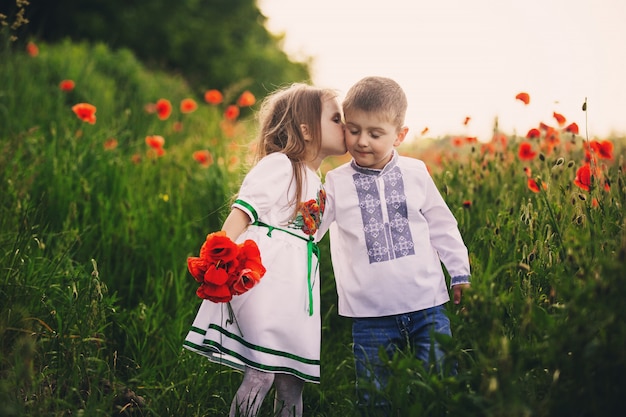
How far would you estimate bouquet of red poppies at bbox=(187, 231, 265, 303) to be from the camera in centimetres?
190

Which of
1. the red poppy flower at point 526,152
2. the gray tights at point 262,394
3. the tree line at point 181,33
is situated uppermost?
the tree line at point 181,33

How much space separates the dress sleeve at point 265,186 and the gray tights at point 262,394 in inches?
23.5

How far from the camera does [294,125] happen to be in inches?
96.9

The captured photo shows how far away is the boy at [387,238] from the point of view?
2270 mm

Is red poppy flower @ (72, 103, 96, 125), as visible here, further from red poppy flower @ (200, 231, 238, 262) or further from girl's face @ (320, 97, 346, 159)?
red poppy flower @ (200, 231, 238, 262)

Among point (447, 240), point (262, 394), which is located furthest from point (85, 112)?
point (447, 240)

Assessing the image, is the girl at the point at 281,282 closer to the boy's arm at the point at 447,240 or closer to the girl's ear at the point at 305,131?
the girl's ear at the point at 305,131

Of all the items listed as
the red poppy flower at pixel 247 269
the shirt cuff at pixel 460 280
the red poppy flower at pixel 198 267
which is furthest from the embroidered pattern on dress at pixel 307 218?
the shirt cuff at pixel 460 280

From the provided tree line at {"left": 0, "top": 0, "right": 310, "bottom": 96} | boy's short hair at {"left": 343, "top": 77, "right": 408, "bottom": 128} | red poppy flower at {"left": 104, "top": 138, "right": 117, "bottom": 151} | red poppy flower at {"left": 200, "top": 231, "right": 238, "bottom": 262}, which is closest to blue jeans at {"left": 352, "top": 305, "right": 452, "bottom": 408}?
red poppy flower at {"left": 200, "top": 231, "right": 238, "bottom": 262}

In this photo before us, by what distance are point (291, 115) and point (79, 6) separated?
12.6m

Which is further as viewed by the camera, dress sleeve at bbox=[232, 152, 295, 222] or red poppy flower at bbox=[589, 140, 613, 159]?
red poppy flower at bbox=[589, 140, 613, 159]

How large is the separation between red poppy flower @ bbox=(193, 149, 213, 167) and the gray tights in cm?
234

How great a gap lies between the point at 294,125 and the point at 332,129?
6.5 inches

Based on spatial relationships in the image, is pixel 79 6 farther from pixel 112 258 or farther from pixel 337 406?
pixel 337 406
